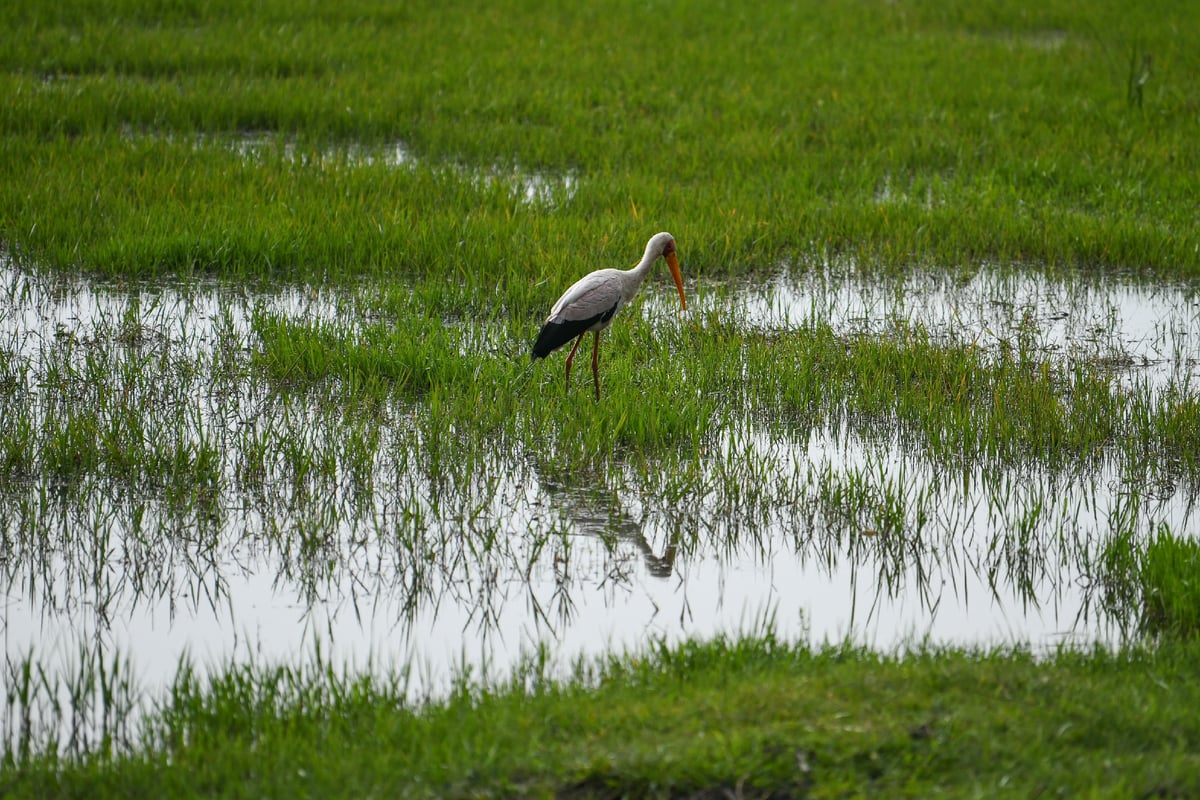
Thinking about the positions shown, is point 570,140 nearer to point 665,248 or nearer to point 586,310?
point 665,248

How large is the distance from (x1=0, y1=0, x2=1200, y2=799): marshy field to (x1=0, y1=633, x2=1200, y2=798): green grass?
1 cm

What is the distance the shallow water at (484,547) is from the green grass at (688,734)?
281 millimetres

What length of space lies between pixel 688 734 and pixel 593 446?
1.98 metres

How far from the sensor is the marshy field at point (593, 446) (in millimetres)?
2969

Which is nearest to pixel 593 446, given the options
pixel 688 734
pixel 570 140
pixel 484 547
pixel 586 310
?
pixel 586 310

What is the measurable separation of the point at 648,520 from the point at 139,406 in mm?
2075

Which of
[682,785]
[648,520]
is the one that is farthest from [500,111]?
[682,785]

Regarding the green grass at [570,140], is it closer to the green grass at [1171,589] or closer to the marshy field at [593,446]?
the marshy field at [593,446]

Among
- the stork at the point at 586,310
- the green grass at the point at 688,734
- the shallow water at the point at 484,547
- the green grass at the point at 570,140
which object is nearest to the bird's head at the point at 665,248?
the stork at the point at 586,310

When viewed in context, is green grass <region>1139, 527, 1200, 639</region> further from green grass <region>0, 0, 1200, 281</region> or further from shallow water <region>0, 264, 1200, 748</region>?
green grass <region>0, 0, 1200, 281</region>

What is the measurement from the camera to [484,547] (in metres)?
4.06

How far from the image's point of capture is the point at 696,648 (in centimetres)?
338

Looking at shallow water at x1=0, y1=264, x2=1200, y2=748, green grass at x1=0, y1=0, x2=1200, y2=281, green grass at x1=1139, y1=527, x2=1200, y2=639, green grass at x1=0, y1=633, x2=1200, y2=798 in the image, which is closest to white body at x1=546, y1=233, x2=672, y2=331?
shallow water at x1=0, y1=264, x2=1200, y2=748

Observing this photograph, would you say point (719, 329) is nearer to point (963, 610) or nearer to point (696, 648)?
point (963, 610)
